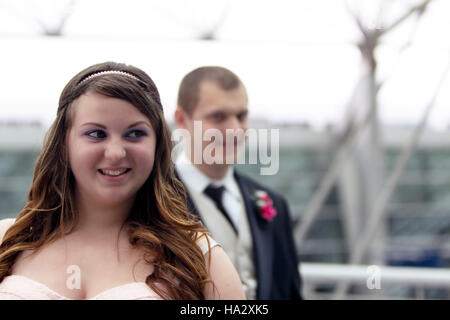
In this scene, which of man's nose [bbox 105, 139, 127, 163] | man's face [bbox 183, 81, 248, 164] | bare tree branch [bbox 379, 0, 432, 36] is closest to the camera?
man's nose [bbox 105, 139, 127, 163]

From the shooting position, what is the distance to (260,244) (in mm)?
1056

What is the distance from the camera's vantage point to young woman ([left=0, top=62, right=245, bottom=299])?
2.28 ft

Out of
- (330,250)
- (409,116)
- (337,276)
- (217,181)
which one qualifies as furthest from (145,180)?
(330,250)

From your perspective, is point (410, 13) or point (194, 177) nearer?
point (194, 177)

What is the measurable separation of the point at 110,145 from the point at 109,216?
0.15 metres

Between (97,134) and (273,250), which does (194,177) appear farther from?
(97,134)

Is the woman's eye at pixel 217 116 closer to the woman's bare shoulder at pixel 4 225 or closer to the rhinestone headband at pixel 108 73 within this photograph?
the rhinestone headband at pixel 108 73

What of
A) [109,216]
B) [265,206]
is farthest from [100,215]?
[265,206]

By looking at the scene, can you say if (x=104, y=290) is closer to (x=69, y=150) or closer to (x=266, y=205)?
(x=69, y=150)

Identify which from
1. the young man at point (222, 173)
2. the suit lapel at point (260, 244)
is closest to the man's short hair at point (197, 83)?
the young man at point (222, 173)

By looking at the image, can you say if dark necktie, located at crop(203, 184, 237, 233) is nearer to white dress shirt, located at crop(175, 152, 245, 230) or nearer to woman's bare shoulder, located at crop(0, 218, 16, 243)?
white dress shirt, located at crop(175, 152, 245, 230)

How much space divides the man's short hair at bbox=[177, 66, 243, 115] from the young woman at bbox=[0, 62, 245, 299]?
0.27m

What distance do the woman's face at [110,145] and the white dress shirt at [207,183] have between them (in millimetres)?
339

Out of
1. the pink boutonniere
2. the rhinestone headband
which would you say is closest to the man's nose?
the rhinestone headband
